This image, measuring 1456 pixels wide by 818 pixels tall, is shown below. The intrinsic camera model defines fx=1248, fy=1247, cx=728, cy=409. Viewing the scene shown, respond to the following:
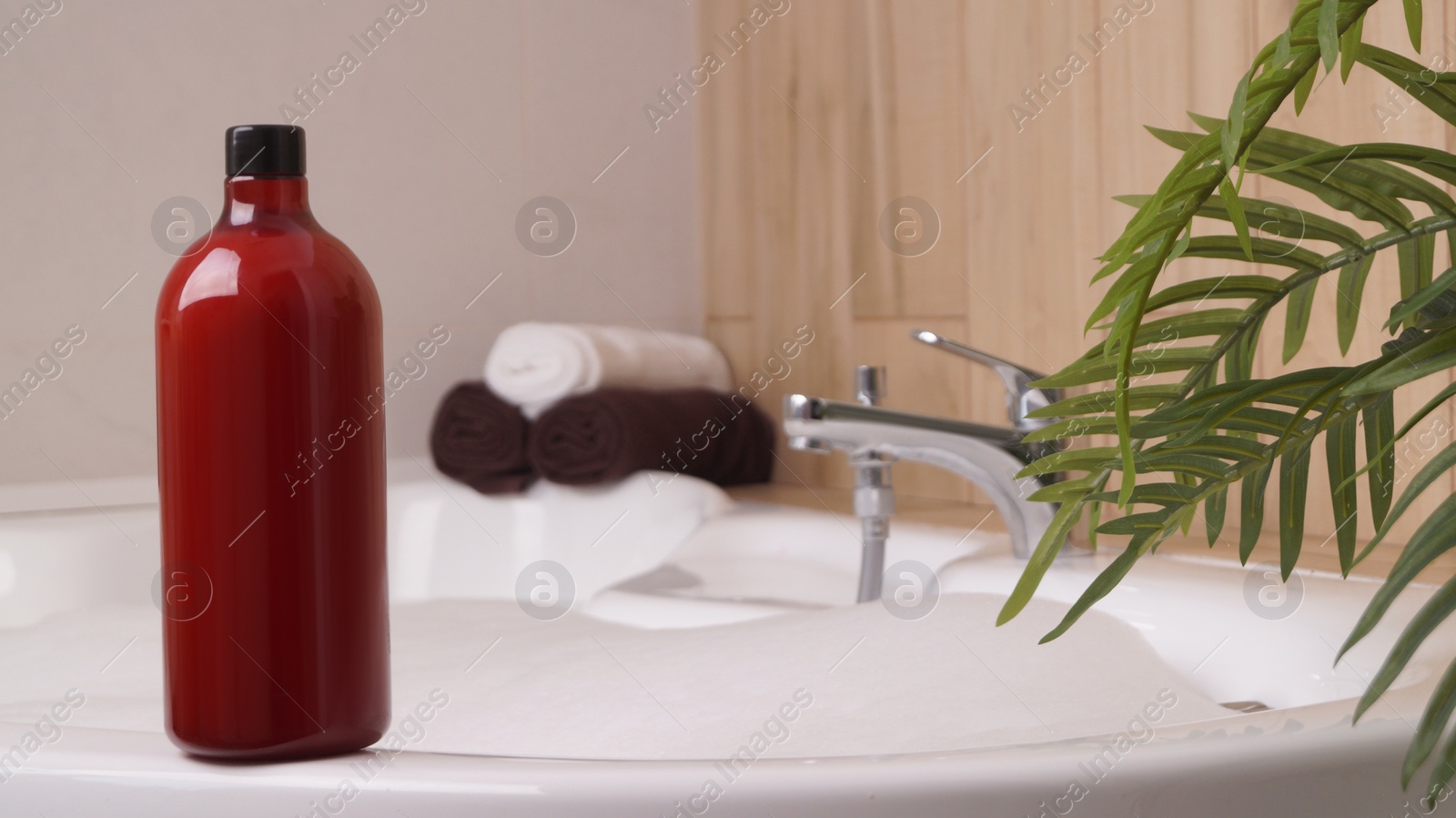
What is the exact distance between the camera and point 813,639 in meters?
0.70

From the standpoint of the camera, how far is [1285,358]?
49 centimetres

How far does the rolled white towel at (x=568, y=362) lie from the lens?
1403 millimetres

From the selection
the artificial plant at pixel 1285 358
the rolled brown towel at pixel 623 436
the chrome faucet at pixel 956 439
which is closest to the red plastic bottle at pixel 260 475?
the artificial plant at pixel 1285 358

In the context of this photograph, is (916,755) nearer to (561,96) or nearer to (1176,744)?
(1176,744)

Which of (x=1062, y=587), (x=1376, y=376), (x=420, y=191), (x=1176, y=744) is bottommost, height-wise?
(x=1062, y=587)

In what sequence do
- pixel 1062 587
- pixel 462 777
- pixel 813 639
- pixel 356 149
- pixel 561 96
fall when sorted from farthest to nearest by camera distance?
pixel 561 96, pixel 356 149, pixel 1062 587, pixel 813 639, pixel 462 777

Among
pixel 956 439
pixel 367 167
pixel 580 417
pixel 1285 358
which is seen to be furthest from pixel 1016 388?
pixel 367 167

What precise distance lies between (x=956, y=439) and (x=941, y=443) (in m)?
0.01

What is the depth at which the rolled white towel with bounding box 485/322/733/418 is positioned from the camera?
1.40m

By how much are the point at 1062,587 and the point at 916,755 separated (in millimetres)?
543

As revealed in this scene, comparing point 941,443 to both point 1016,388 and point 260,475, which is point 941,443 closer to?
point 1016,388

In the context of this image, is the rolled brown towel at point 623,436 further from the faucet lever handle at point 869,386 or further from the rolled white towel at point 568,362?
the faucet lever handle at point 869,386

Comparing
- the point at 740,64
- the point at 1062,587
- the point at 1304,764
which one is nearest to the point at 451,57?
the point at 740,64

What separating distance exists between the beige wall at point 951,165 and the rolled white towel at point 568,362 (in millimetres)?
212
